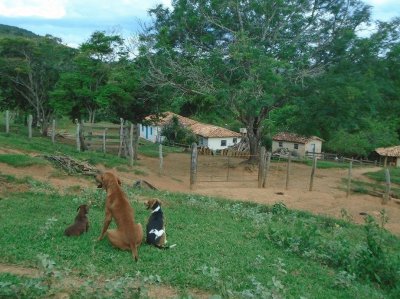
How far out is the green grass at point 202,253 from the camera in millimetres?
5840

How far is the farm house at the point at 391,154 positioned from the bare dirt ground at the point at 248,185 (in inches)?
668

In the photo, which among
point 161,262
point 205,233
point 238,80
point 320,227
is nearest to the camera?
point 161,262

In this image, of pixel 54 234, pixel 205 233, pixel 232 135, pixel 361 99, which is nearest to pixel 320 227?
pixel 205 233

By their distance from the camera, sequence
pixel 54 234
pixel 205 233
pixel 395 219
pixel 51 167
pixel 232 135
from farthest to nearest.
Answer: pixel 232 135
pixel 395 219
pixel 51 167
pixel 205 233
pixel 54 234

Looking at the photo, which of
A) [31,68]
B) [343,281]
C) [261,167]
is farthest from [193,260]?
[31,68]

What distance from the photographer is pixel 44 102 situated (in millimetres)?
31391

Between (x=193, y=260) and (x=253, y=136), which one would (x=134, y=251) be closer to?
(x=193, y=260)

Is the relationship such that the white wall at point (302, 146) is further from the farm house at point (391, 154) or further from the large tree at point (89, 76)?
the large tree at point (89, 76)

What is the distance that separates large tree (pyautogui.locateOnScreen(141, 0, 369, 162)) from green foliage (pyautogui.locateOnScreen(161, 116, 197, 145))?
1996 centimetres

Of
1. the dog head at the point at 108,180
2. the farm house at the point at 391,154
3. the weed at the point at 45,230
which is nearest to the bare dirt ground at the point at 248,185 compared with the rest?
the weed at the point at 45,230

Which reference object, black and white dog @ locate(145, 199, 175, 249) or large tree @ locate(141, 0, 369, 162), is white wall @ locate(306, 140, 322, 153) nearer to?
large tree @ locate(141, 0, 369, 162)

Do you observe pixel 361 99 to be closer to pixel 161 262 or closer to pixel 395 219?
pixel 395 219

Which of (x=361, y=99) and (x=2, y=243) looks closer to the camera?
(x=2, y=243)

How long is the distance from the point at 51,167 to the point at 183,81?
10.3 meters
